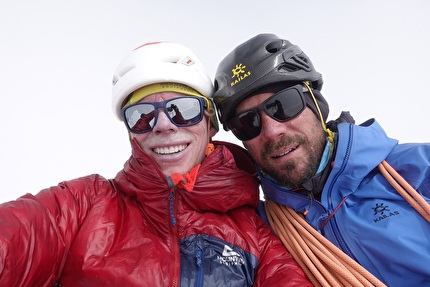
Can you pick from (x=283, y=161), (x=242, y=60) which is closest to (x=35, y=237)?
(x=283, y=161)

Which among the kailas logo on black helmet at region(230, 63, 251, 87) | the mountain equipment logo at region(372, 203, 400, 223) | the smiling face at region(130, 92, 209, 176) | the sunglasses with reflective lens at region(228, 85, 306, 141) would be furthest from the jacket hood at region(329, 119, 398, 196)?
the smiling face at region(130, 92, 209, 176)

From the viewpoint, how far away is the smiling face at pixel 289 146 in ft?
6.71

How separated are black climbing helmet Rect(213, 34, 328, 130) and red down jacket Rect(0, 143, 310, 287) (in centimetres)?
38

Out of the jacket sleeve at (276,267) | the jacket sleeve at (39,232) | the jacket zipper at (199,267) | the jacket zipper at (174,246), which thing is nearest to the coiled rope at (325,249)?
the jacket sleeve at (276,267)

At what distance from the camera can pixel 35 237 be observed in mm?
1470

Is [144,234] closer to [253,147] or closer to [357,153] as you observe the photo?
[253,147]

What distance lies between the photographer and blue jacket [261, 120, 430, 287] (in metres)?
1.66

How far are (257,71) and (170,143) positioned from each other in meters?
0.72

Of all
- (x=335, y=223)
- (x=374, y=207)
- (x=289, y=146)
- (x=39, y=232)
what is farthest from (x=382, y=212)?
(x=39, y=232)

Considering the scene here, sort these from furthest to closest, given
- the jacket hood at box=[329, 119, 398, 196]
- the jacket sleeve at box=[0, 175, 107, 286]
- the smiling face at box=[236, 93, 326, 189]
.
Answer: the smiling face at box=[236, 93, 326, 189], the jacket hood at box=[329, 119, 398, 196], the jacket sleeve at box=[0, 175, 107, 286]

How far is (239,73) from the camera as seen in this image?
7.16 ft

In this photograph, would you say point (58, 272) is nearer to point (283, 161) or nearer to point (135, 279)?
point (135, 279)

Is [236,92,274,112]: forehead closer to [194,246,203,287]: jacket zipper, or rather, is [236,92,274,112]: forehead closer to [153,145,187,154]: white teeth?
[153,145,187,154]: white teeth

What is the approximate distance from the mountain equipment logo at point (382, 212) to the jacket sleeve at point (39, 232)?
153cm
